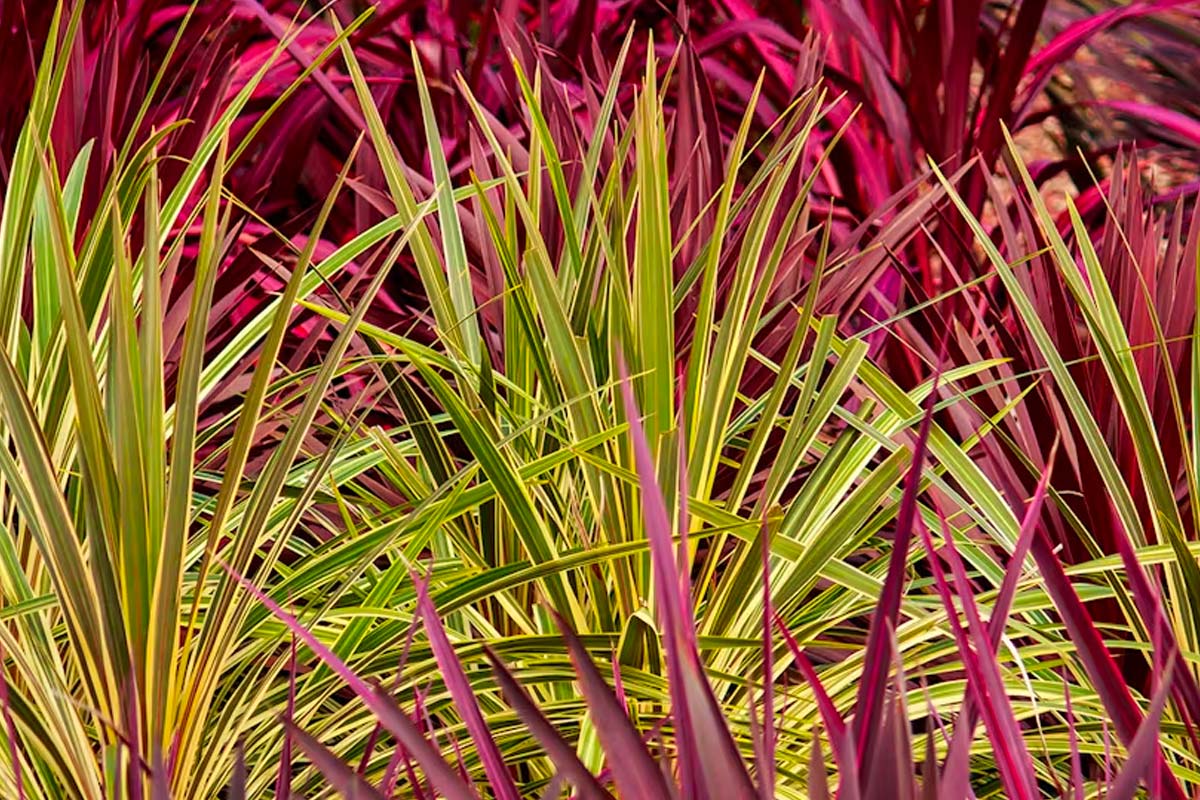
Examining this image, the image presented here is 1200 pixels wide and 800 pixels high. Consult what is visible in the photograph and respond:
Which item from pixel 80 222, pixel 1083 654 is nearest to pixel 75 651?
pixel 1083 654

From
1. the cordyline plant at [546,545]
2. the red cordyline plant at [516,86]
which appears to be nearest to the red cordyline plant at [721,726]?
the cordyline plant at [546,545]

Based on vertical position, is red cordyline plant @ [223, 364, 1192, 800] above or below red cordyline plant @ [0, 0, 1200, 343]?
below

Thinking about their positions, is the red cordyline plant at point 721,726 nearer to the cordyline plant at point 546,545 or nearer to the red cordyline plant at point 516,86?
the cordyline plant at point 546,545

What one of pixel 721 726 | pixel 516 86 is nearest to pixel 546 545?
pixel 721 726

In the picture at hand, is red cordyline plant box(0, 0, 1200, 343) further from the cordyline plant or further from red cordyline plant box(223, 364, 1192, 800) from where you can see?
red cordyline plant box(223, 364, 1192, 800)

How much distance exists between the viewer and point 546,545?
86cm

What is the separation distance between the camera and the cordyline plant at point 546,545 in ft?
1.82

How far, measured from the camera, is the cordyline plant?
556 millimetres

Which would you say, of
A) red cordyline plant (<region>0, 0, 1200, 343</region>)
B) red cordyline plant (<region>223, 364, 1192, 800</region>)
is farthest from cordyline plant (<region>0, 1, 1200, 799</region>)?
red cordyline plant (<region>0, 0, 1200, 343</region>)

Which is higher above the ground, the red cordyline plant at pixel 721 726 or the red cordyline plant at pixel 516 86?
the red cordyline plant at pixel 516 86

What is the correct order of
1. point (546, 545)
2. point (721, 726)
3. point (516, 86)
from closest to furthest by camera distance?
1. point (721, 726)
2. point (546, 545)
3. point (516, 86)

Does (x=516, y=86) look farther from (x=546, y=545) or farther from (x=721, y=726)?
(x=721, y=726)

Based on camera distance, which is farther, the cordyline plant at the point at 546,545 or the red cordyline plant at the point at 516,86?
the red cordyline plant at the point at 516,86

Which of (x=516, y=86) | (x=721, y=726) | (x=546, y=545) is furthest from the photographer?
(x=516, y=86)
